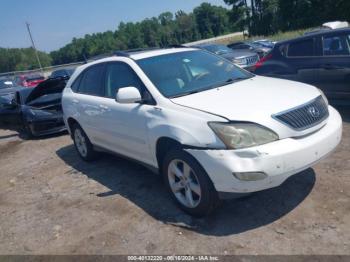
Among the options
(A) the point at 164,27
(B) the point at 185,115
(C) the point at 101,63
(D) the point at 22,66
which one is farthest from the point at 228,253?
(A) the point at 164,27

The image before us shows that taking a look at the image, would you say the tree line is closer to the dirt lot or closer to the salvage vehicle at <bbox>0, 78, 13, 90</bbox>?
the salvage vehicle at <bbox>0, 78, 13, 90</bbox>

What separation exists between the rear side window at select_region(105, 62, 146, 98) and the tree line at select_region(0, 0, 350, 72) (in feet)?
107

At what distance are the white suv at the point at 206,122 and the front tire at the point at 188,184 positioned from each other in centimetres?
1

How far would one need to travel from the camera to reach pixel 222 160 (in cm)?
329

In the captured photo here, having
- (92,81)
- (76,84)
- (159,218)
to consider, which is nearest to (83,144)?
(76,84)

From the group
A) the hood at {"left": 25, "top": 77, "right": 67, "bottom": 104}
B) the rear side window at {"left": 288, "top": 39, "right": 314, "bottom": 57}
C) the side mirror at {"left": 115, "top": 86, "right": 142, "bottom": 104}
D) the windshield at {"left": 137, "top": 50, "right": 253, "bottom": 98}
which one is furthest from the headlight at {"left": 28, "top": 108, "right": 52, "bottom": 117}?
the rear side window at {"left": 288, "top": 39, "right": 314, "bottom": 57}

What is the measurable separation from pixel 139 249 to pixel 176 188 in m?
0.77

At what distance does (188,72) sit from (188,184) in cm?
149

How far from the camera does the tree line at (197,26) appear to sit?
56812mm

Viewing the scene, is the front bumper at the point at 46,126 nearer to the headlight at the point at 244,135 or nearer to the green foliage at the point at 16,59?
the headlight at the point at 244,135

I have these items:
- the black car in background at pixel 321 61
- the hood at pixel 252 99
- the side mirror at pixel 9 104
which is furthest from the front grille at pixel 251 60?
the hood at pixel 252 99

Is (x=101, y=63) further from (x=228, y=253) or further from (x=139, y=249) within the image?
(x=228, y=253)

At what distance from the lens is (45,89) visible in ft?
30.8

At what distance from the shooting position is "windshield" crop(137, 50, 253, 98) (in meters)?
4.26
